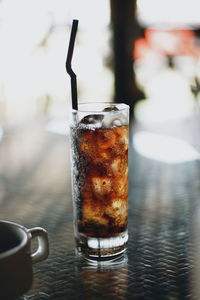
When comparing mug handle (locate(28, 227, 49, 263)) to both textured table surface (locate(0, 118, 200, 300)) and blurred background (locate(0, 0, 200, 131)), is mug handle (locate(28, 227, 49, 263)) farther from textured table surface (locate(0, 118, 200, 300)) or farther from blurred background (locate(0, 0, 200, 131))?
Answer: blurred background (locate(0, 0, 200, 131))

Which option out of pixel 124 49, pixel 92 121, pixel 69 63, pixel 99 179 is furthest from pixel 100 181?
pixel 124 49

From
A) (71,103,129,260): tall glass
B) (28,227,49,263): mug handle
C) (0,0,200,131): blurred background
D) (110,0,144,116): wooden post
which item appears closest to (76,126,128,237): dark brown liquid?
(71,103,129,260): tall glass

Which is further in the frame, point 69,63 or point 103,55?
point 103,55

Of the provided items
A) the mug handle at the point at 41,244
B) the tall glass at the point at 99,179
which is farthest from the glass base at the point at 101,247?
the mug handle at the point at 41,244

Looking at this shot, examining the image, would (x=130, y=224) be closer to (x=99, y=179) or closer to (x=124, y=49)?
(x=99, y=179)

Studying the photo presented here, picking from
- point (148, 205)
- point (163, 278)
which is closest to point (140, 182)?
point (148, 205)

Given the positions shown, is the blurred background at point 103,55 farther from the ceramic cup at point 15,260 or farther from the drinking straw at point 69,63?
the ceramic cup at point 15,260

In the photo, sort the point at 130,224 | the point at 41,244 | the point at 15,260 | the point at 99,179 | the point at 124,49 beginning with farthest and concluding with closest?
the point at 124,49 < the point at 130,224 < the point at 99,179 < the point at 41,244 < the point at 15,260
